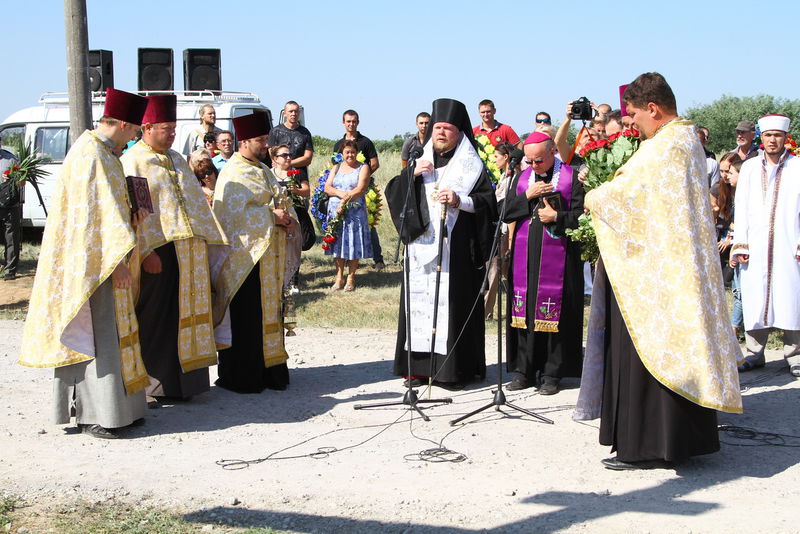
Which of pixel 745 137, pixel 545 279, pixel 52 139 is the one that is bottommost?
pixel 545 279

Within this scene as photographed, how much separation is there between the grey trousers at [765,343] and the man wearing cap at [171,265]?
483 cm

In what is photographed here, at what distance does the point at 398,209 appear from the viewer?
8430mm

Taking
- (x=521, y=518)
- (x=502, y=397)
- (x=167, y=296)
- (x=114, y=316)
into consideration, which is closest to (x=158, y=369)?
(x=167, y=296)

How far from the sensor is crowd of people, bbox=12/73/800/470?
577 centimetres

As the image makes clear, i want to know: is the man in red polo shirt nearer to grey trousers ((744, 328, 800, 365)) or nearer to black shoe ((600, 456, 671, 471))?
grey trousers ((744, 328, 800, 365))

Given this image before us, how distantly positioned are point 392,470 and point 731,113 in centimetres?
3579

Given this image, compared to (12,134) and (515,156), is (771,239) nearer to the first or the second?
(515,156)

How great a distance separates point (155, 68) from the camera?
61.6ft

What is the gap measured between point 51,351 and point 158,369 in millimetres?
1288

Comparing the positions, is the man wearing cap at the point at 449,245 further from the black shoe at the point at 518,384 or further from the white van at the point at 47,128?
the white van at the point at 47,128

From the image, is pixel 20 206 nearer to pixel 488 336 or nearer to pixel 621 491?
pixel 488 336

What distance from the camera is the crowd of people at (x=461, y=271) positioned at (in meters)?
5.77

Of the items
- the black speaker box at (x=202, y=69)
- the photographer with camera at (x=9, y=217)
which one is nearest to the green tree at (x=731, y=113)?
the black speaker box at (x=202, y=69)

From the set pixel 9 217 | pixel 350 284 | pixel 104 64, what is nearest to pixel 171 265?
pixel 350 284
